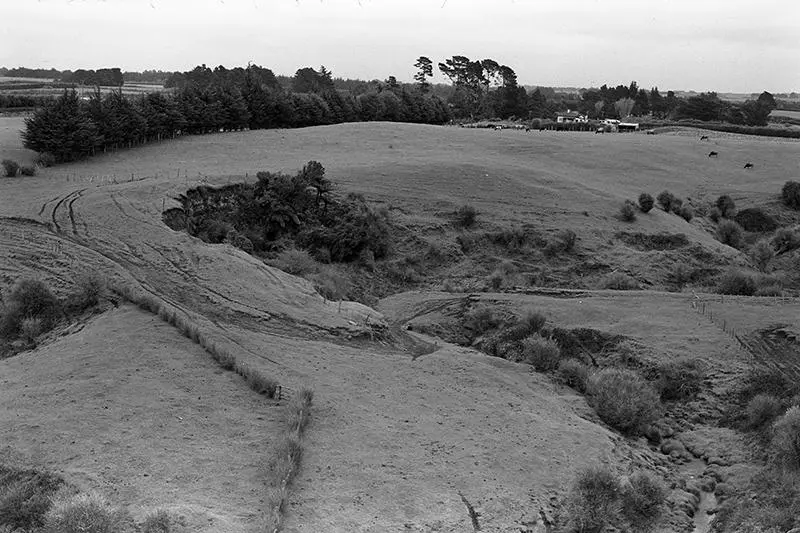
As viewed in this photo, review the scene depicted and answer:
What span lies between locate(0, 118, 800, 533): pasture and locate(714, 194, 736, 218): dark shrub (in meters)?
3.19

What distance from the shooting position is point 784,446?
51.3 feet

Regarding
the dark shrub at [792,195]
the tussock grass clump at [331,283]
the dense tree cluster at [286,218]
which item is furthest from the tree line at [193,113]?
the dark shrub at [792,195]

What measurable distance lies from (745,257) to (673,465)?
23.1m

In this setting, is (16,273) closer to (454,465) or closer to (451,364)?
(451,364)

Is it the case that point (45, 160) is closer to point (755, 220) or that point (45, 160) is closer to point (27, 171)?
point (27, 171)

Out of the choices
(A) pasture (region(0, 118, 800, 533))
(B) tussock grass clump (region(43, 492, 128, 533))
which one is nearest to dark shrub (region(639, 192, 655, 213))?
(A) pasture (region(0, 118, 800, 533))

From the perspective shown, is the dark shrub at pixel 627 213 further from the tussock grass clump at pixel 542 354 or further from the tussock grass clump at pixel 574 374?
the tussock grass clump at pixel 574 374

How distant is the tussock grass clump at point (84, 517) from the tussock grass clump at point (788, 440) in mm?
14326

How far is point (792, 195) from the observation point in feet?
152

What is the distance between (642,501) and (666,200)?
32.8m

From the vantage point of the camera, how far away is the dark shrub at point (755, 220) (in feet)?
143

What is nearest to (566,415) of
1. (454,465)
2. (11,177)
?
(454,465)

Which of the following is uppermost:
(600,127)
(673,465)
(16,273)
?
(600,127)

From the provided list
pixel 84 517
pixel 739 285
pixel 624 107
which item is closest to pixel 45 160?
pixel 84 517
